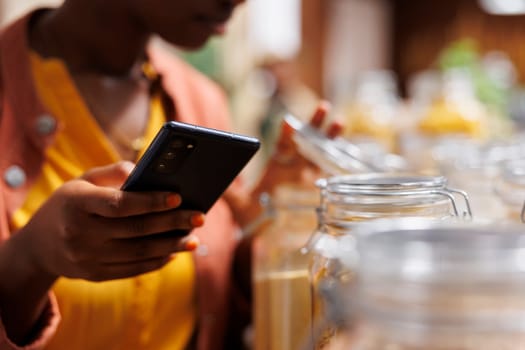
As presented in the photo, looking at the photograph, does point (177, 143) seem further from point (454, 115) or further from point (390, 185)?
point (454, 115)

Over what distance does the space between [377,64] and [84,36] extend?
4618 mm

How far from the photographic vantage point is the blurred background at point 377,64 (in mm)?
1382

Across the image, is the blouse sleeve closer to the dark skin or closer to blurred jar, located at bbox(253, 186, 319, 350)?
the dark skin

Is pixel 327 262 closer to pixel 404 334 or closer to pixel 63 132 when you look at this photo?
pixel 404 334

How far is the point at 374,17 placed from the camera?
5.04 m

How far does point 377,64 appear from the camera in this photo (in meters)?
5.22

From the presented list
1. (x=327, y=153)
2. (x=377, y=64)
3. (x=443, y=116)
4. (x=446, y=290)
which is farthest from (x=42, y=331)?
(x=377, y=64)

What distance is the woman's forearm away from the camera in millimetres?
525

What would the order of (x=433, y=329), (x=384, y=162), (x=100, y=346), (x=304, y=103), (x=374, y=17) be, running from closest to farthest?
(x=433, y=329)
(x=100, y=346)
(x=384, y=162)
(x=304, y=103)
(x=374, y=17)

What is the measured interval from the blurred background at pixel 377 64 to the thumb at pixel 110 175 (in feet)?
1.64

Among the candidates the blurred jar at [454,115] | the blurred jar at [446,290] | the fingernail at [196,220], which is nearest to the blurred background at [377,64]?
the blurred jar at [454,115]

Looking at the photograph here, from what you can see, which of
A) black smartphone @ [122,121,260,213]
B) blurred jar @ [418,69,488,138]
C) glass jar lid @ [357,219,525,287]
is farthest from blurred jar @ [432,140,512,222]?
blurred jar @ [418,69,488,138]

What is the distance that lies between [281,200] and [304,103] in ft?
5.40

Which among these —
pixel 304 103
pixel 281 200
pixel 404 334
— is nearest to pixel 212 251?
pixel 281 200
